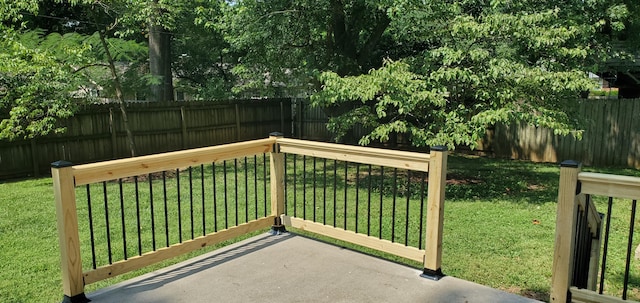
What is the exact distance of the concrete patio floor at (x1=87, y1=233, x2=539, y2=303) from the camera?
3.06m

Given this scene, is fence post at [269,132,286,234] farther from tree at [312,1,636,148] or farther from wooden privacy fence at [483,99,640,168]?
wooden privacy fence at [483,99,640,168]

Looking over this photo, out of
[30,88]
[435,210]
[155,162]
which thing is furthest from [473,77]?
[30,88]

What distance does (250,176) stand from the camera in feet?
29.1

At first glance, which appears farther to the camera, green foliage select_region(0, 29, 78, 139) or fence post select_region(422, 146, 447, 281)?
green foliage select_region(0, 29, 78, 139)

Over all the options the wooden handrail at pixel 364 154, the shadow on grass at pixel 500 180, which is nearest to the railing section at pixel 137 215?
the wooden handrail at pixel 364 154

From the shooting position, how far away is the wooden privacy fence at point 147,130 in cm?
909

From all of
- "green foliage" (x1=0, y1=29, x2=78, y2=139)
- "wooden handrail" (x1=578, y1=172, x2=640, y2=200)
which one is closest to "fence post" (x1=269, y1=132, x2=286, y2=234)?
"wooden handrail" (x1=578, y1=172, x2=640, y2=200)

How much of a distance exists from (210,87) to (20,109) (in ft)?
21.7

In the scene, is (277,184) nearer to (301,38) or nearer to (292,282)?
(292,282)

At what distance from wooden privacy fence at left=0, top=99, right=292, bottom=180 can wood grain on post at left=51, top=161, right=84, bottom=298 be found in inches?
288

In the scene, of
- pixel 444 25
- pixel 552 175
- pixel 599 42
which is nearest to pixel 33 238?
pixel 444 25

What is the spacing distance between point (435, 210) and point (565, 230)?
2.80ft

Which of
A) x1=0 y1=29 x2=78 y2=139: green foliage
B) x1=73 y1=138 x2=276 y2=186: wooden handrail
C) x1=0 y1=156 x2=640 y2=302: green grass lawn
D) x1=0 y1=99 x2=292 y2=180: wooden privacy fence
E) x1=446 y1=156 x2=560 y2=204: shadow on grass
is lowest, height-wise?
x1=446 y1=156 x2=560 y2=204: shadow on grass

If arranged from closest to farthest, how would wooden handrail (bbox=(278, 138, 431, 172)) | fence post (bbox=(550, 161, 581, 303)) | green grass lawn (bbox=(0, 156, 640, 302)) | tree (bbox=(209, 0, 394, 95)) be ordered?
fence post (bbox=(550, 161, 581, 303)) → wooden handrail (bbox=(278, 138, 431, 172)) → green grass lawn (bbox=(0, 156, 640, 302)) → tree (bbox=(209, 0, 394, 95))
